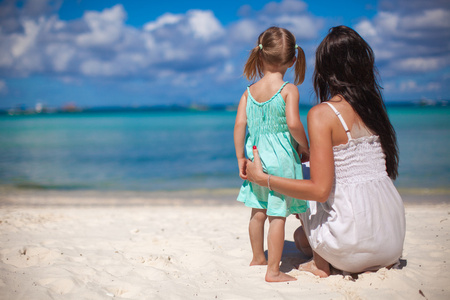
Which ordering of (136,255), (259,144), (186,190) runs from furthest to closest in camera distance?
(186,190) < (136,255) < (259,144)

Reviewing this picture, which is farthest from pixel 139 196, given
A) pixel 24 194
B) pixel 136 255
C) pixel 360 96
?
pixel 360 96

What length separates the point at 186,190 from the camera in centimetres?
887

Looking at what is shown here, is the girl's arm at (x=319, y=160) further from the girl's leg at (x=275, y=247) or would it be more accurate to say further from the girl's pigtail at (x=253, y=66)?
the girl's pigtail at (x=253, y=66)

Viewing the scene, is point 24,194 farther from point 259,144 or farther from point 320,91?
point 320,91

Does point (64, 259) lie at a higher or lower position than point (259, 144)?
lower

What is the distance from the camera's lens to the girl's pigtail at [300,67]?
115 inches

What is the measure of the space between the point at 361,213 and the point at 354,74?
3.24 ft

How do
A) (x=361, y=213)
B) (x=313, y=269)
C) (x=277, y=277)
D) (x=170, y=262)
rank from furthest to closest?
(x=170, y=262) → (x=313, y=269) → (x=277, y=277) → (x=361, y=213)

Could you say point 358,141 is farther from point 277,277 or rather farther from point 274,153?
point 277,277

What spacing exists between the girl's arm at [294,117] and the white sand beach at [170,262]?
110 centimetres

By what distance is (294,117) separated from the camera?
8.61ft

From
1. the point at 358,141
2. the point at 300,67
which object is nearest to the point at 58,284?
the point at 358,141

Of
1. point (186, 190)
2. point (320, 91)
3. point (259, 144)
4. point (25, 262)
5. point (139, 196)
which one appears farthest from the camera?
point (186, 190)

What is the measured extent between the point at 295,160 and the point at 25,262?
251 cm
